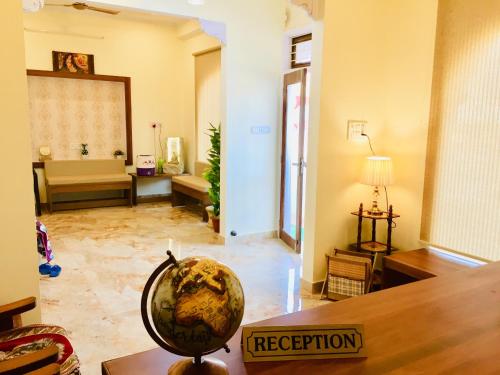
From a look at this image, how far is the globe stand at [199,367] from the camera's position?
104 cm

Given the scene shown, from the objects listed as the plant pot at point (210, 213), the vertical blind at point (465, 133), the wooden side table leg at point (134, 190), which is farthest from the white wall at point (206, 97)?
the vertical blind at point (465, 133)

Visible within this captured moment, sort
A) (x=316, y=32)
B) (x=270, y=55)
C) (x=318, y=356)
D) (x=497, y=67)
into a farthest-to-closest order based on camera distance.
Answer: (x=270, y=55) < (x=316, y=32) < (x=497, y=67) < (x=318, y=356)

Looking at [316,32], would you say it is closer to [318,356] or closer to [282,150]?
[282,150]

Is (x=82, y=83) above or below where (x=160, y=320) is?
above

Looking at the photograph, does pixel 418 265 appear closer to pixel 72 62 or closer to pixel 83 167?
pixel 83 167

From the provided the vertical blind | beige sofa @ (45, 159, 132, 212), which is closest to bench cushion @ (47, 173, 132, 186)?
beige sofa @ (45, 159, 132, 212)

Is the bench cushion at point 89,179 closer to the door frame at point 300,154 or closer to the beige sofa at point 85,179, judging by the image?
the beige sofa at point 85,179

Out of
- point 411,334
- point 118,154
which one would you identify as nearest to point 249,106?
point 118,154

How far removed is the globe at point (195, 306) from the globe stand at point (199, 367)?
5cm

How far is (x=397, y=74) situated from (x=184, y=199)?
485cm

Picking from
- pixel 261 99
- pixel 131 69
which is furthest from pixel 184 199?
pixel 261 99

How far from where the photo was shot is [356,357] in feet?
3.89

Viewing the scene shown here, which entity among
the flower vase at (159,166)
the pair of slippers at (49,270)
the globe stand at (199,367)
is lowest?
the pair of slippers at (49,270)

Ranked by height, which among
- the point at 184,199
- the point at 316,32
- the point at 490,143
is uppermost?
the point at 316,32
